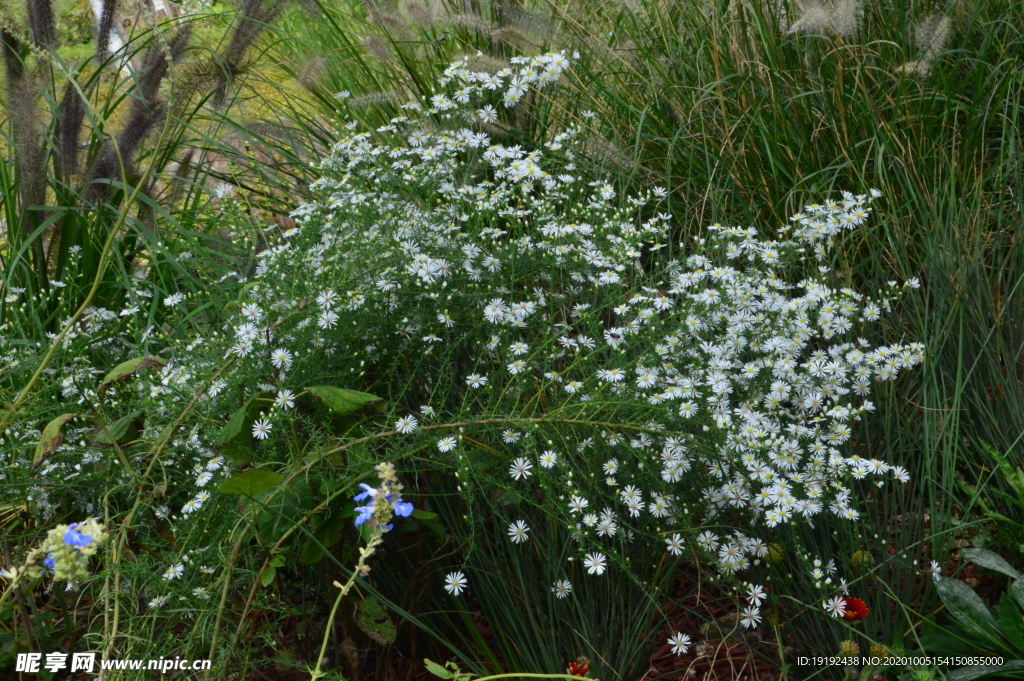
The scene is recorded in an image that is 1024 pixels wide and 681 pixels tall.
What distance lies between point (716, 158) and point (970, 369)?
1.13 m

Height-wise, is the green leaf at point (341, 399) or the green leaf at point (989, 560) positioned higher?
the green leaf at point (341, 399)

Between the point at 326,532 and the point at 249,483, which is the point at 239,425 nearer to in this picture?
the point at 249,483

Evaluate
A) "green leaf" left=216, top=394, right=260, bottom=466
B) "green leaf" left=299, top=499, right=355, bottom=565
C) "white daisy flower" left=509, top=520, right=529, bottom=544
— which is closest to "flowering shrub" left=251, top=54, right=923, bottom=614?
"white daisy flower" left=509, top=520, right=529, bottom=544

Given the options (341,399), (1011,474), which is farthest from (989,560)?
(341,399)

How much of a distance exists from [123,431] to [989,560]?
6.54 ft

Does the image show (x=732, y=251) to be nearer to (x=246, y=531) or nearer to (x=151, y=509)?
(x=246, y=531)

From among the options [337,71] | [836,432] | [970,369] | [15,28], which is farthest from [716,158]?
[15,28]

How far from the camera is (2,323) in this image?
2.89 meters

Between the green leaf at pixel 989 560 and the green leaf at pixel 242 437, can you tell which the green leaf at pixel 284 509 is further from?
the green leaf at pixel 989 560

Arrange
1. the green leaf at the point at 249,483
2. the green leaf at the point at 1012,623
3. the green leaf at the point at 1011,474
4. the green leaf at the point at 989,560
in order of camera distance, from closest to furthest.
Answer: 1. the green leaf at the point at 249,483
2. the green leaf at the point at 1012,623
3. the green leaf at the point at 989,560
4. the green leaf at the point at 1011,474

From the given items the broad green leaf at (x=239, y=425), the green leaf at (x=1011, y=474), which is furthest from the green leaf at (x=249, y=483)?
the green leaf at (x=1011, y=474)

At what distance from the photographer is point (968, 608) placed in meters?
1.91

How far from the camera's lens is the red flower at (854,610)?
179 centimetres

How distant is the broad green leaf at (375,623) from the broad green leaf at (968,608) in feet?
3.93
